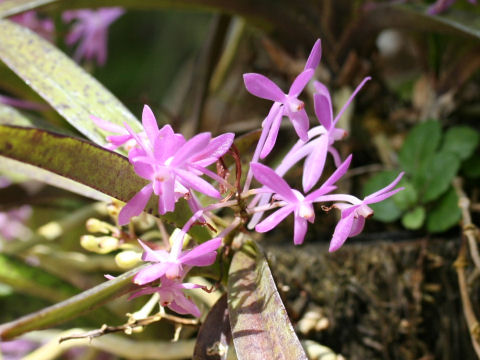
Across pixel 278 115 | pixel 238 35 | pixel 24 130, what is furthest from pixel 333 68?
pixel 24 130

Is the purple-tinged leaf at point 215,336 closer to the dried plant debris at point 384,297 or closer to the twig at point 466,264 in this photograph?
the dried plant debris at point 384,297

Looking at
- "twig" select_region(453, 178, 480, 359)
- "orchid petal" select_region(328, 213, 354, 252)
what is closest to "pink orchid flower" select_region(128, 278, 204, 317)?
"orchid petal" select_region(328, 213, 354, 252)

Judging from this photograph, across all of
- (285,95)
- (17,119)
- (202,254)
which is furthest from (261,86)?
(17,119)

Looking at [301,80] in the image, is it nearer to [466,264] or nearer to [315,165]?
[315,165]

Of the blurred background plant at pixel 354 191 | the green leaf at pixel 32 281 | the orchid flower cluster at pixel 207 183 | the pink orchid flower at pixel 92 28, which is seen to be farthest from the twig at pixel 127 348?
the pink orchid flower at pixel 92 28

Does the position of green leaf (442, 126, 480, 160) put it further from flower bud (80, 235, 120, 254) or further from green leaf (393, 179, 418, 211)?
flower bud (80, 235, 120, 254)

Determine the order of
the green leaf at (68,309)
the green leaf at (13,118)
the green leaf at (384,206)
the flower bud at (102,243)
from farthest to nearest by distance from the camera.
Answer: the green leaf at (384,206)
the green leaf at (13,118)
the flower bud at (102,243)
the green leaf at (68,309)
